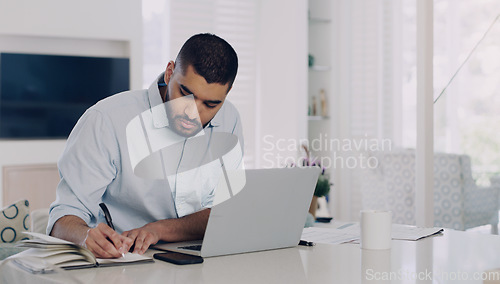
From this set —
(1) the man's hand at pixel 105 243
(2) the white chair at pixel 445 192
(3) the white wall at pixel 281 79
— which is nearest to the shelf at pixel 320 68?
(3) the white wall at pixel 281 79

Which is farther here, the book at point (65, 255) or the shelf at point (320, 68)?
the shelf at point (320, 68)

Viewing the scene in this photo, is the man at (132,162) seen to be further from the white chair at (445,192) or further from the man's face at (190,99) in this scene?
the white chair at (445,192)

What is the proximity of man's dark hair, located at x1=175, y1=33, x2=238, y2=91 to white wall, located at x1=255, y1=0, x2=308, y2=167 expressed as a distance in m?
3.79

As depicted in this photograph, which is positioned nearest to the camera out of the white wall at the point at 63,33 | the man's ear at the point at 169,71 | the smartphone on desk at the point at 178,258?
the smartphone on desk at the point at 178,258

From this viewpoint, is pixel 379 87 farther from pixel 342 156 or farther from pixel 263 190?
pixel 263 190

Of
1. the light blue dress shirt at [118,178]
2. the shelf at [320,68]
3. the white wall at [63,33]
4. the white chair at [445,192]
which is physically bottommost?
the white chair at [445,192]

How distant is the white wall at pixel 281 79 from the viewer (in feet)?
18.1

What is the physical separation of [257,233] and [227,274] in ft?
0.86

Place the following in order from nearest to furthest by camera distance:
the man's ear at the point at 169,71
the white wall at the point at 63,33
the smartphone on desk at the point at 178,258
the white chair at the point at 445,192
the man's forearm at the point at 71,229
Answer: the smartphone on desk at the point at 178,258, the man's forearm at the point at 71,229, the man's ear at the point at 169,71, the white chair at the point at 445,192, the white wall at the point at 63,33

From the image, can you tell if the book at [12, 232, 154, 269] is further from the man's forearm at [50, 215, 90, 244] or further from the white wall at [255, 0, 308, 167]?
the white wall at [255, 0, 308, 167]

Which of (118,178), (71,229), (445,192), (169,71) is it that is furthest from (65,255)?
(445,192)

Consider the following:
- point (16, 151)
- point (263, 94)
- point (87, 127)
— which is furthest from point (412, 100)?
point (87, 127)

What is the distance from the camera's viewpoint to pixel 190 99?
1744mm

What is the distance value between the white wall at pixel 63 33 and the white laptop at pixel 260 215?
3463 mm
